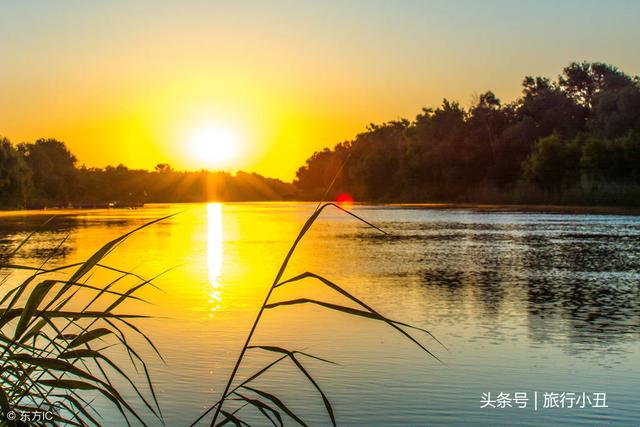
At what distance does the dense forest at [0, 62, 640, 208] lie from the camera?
56.1 meters

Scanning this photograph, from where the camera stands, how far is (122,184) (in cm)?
14725

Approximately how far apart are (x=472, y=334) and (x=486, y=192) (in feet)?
223

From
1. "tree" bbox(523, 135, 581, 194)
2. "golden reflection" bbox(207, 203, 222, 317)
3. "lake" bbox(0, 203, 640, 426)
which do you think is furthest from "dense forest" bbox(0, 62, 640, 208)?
"lake" bbox(0, 203, 640, 426)

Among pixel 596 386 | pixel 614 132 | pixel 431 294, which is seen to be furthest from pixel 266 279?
pixel 614 132

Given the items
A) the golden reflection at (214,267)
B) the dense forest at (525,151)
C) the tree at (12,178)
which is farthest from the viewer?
the tree at (12,178)

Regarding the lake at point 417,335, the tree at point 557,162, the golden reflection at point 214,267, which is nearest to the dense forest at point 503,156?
the tree at point 557,162

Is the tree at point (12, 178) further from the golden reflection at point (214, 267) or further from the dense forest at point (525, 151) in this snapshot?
the golden reflection at point (214, 267)

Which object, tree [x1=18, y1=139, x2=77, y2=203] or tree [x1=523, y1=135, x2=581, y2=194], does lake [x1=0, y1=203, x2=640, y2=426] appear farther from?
tree [x1=18, y1=139, x2=77, y2=203]

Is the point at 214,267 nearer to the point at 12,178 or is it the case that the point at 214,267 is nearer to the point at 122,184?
the point at 12,178

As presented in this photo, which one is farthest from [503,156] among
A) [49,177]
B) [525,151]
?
[49,177]

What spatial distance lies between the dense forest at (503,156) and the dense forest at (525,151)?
9cm

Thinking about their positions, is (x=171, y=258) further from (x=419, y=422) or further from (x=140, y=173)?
(x=140, y=173)

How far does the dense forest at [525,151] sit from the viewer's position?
183 ft

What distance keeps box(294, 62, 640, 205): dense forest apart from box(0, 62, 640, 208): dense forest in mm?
91
